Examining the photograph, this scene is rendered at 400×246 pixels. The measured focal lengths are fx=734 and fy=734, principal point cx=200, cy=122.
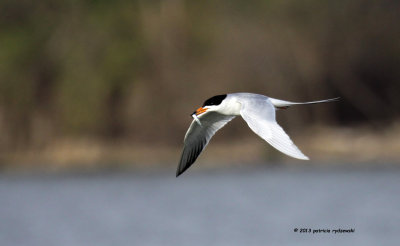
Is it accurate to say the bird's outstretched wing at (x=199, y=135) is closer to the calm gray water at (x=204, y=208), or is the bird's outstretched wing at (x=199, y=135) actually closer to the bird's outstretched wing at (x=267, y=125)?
the bird's outstretched wing at (x=267, y=125)

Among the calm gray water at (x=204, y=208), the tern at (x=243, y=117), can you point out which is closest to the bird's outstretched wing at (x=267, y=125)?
the tern at (x=243, y=117)

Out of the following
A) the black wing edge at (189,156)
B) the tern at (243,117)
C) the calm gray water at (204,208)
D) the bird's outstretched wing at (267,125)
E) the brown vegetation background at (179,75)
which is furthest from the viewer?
the brown vegetation background at (179,75)

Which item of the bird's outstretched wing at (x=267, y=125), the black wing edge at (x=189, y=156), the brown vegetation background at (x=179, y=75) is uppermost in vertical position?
the bird's outstretched wing at (x=267, y=125)

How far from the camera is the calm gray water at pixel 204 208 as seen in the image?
13961 mm

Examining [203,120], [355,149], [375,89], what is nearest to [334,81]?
[375,89]

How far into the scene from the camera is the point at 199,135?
723 cm

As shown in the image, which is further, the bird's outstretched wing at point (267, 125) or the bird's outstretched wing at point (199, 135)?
the bird's outstretched wing at point (199, 135)

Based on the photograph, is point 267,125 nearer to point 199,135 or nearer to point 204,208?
point 199,135

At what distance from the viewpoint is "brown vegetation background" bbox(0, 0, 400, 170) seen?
19.6 meters

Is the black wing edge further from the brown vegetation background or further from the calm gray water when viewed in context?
the brown vegetation background

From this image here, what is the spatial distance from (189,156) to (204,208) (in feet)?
34.3

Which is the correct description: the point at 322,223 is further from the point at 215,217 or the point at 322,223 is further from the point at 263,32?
the point at 263,32

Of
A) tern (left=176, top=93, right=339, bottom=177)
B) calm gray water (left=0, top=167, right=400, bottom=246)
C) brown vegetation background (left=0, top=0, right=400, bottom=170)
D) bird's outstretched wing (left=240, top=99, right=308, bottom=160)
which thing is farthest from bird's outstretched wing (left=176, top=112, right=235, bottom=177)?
brown vegetation background (left=0, top=0, right=400, bottom=170)

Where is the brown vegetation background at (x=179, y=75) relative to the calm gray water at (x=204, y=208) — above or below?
above
